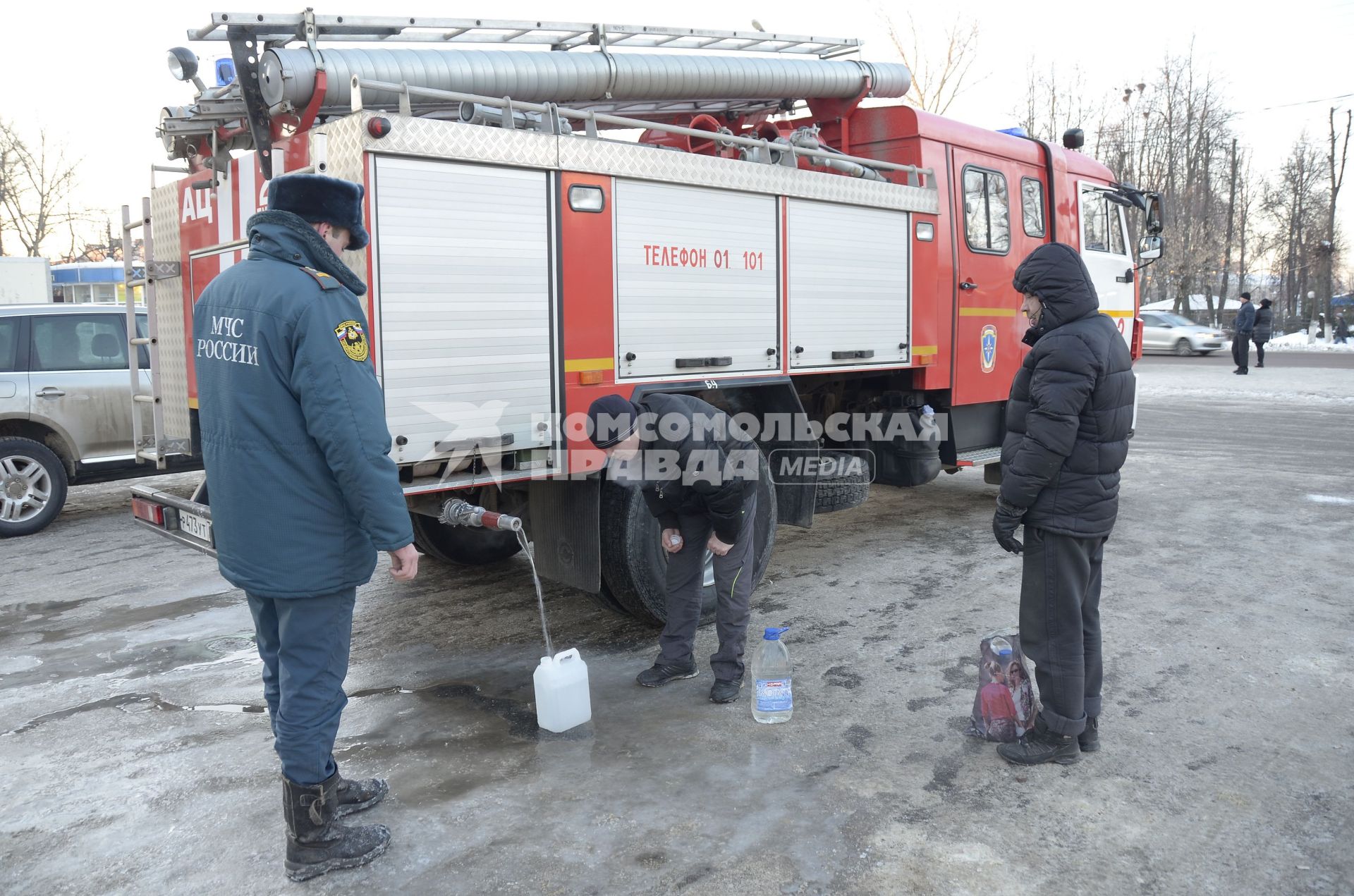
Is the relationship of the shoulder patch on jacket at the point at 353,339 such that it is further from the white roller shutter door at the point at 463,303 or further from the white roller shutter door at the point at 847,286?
the white roller shutter door at the point at 847,286

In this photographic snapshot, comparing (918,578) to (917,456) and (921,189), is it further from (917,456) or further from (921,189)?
(921,189)

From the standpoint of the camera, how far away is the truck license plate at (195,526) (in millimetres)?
4390

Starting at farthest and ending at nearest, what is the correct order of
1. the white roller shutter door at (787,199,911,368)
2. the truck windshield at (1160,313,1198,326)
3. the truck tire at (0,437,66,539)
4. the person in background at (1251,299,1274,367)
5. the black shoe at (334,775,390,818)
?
the truck windshield at (1160,313,1198,326) < the person in background at (1251,299,1274,367) < the truck tire at (0,437,66,539) < the white roller shutter door at (787,199,911,368) < the black shoe at (334,775,390,818)

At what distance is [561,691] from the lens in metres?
4.03

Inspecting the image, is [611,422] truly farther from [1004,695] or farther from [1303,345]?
[1303,345]

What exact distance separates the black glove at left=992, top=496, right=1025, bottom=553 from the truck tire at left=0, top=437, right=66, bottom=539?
7.72 m

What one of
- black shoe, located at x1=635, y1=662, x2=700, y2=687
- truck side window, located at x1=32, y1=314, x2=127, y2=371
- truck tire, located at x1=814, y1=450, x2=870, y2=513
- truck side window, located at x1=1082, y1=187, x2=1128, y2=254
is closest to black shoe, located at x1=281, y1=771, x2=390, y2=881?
black shoe, located at x1=635, y1=662, x2=700, y2=687

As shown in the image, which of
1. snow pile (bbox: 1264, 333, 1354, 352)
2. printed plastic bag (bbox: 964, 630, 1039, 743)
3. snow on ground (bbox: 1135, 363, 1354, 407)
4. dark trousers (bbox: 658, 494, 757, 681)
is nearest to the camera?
printed plastic bag (bbox: 964, 630, 1039, 743)

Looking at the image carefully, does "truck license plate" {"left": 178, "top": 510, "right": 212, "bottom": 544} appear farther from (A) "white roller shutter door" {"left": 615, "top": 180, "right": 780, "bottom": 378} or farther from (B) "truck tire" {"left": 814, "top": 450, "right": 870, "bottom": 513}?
(B) "truck tire" {"left": 814, "top": 450, "right": 870, "bottom": 513}

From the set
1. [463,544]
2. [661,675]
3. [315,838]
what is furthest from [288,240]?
[463,544]

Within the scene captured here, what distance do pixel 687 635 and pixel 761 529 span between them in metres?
1.08

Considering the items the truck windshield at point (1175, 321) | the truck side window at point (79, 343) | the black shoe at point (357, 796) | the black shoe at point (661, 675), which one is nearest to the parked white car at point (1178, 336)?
the truck windshield at point (1175, 321)

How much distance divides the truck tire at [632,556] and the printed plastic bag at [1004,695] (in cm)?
158

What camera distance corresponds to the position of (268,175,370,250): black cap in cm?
303
